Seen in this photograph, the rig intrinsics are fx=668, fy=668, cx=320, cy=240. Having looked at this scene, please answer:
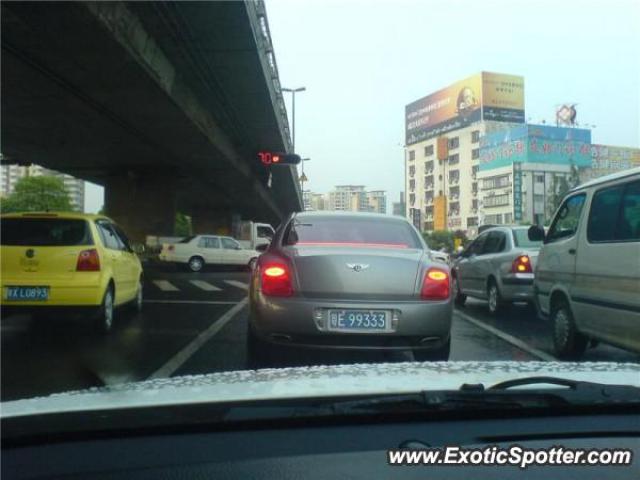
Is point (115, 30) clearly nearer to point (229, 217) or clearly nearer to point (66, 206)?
point (229, 217)

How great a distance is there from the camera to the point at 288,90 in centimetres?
4306

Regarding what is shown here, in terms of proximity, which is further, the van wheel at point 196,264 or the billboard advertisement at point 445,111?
the billboard advertisement at point 445,111

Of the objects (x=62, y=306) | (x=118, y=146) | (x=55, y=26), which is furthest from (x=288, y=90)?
(x=62, y=306)

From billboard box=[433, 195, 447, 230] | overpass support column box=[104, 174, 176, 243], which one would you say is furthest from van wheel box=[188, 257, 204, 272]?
billboard box=[433, 195, 447, 230]

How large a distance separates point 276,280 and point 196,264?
73.5 ft

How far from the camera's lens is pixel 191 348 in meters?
7.16

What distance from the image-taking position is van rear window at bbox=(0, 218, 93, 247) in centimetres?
784

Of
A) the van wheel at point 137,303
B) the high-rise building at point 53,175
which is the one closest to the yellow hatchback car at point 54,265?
the van wheel at point 137,303

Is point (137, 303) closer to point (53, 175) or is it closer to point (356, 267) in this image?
point (356, 267)

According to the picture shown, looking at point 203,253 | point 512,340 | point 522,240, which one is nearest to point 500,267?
point 522,240

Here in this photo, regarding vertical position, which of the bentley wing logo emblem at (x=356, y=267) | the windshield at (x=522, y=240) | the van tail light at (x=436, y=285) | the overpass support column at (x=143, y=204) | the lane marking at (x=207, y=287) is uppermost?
the overpass support column at (x=143, y=204)

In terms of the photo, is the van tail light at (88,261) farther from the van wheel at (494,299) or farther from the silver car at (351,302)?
the van wheel at (494,299)

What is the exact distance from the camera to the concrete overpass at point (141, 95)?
1112 cm

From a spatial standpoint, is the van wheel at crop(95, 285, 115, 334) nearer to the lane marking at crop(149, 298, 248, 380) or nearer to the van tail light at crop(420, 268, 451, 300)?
the lane marking at crop(149, 298, 248, 380)
